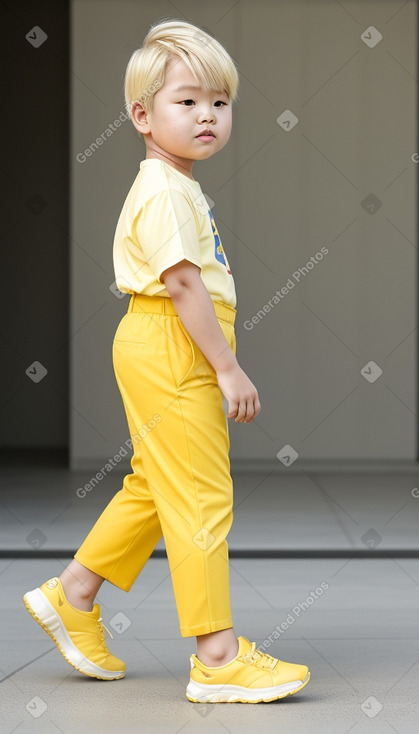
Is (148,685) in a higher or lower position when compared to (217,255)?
lower

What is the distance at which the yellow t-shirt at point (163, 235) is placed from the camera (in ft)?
8.28

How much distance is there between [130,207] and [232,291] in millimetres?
328

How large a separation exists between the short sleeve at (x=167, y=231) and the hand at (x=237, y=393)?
255 mm

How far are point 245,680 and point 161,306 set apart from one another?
2.86 feet

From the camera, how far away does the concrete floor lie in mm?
2500

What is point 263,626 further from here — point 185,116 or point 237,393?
point 185,116

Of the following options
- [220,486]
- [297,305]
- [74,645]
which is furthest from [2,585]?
[297,305]

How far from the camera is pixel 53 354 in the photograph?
987cm

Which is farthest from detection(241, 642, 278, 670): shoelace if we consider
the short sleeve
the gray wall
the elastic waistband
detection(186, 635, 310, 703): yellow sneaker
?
the gray wall

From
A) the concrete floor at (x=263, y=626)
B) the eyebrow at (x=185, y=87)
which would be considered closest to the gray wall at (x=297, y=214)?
the concrete floor at (x=263, y=626)

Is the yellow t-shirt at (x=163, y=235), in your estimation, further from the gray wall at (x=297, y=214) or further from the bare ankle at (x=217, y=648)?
the gray wall at (x=297, y=214)

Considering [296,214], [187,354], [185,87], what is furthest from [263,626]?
[296,214]

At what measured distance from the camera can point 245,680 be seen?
2578 mm

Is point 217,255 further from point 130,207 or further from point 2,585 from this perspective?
point 2,585
